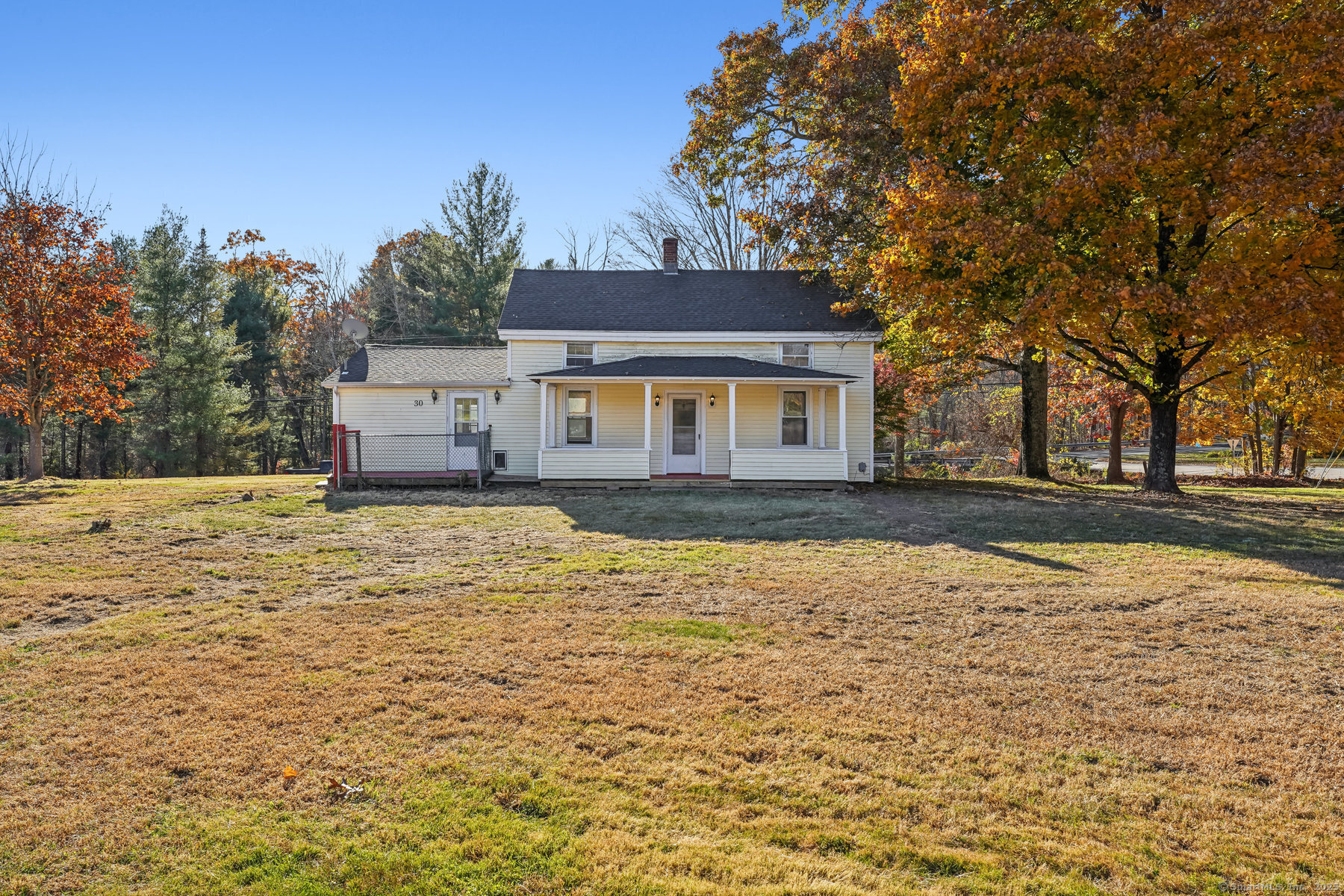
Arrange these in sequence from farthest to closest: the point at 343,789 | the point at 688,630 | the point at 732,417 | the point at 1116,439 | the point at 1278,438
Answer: the point at 1278,438 < the point at 1116,439 < the point at 732,417 < the point at 688,630 < the point at 343,789

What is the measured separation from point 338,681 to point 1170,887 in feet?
14.5

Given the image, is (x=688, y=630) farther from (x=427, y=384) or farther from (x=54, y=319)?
(x=54, y=319)

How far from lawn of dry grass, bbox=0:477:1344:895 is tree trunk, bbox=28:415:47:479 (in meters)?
13.3

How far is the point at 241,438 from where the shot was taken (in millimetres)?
32438

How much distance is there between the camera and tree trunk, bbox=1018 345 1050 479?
20.2 metres

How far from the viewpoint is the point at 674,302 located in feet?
65.0

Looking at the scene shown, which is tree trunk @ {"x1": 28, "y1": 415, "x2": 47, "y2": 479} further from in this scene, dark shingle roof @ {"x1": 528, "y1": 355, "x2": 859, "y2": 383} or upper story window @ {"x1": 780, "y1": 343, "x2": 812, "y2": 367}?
upper story window @ {"x1": 780, "y1": 343, "x2": 812, "y2": 367}

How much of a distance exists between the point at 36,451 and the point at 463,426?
36.2 ft

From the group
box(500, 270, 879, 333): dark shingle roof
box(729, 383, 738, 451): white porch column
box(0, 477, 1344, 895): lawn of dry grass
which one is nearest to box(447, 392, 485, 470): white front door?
box(500, 270, 879, 333): dark shingle roof

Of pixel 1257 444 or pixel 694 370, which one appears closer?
pixel 694 370

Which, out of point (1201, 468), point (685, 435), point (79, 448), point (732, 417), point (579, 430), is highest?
point (732, 417)

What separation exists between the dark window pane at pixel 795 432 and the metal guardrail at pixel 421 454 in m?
7.41

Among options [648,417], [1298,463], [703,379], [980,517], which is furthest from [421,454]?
[1298,463]

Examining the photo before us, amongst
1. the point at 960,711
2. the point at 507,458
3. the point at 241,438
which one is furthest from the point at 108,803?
the point at 241,438
